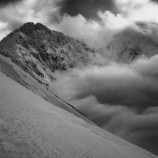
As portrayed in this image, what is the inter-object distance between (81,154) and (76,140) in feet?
13.3

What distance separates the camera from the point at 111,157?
25.5 meters

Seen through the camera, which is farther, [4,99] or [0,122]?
[4,99]

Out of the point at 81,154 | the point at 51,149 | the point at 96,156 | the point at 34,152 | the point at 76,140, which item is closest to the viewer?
the point at 34,152

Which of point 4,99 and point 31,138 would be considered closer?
point 31,138

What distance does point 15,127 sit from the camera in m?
20.4

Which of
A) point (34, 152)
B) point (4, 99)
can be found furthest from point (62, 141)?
point (4, 99)

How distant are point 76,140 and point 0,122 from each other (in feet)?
25.9

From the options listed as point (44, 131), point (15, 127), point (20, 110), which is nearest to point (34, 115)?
point (20, 110)

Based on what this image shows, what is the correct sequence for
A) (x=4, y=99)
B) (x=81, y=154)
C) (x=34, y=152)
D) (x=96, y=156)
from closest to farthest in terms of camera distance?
(x=34, y=152) < (x=81, y=154) < (x=96, y=156) < (x=4, y=99)

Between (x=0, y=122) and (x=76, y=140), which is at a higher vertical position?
(x=76, y=140)

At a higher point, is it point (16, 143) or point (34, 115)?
point (34, 115)

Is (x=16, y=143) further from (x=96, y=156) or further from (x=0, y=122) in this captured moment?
(x=96, y=156)

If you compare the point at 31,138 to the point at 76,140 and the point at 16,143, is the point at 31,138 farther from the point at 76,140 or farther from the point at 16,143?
the point at 76,140

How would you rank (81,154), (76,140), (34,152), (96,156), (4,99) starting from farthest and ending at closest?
1. (4,99)
2. (76,140)
3. (96,156)
4. (81,154)
5. (34,152)
